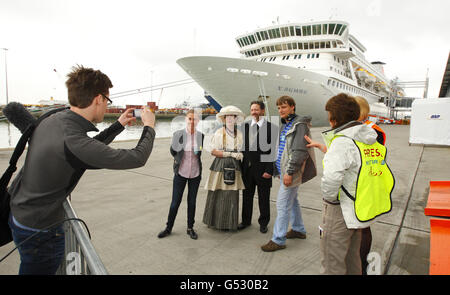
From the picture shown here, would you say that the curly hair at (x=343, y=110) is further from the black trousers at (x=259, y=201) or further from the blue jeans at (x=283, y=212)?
the black trousers at (x=259, y=201)

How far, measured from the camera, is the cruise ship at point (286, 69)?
16.5 m

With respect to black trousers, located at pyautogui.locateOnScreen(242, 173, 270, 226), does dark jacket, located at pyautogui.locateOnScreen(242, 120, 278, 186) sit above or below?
above

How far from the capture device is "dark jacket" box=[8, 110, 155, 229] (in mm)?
1312

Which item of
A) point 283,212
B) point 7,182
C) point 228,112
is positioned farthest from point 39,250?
point 228,112

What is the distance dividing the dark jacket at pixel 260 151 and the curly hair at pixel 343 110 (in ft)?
4.49

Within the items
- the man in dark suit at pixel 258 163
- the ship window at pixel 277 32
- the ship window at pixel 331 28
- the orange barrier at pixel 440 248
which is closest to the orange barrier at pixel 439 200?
the orange barrier at pixel 440 248

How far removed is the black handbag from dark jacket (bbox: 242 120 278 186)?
2.33 m

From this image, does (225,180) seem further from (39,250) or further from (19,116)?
(19,116)

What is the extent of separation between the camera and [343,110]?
6.44 feet

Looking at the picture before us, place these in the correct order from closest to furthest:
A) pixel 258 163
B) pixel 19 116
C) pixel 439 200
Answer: pixel 19 116, pixel 439 200, pixel 258 163

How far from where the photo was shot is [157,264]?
8.27 feet

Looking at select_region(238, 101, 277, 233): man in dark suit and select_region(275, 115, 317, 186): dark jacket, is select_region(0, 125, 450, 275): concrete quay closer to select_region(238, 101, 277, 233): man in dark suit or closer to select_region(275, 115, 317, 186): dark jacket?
select_region(238, 101, 277, 233): man in dark suit

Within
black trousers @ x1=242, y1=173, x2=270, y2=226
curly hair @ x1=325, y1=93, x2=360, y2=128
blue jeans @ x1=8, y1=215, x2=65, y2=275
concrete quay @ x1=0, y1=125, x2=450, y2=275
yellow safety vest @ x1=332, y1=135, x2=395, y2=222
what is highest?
curly hair @ x1=325, y1=93, x2=360, y2=128

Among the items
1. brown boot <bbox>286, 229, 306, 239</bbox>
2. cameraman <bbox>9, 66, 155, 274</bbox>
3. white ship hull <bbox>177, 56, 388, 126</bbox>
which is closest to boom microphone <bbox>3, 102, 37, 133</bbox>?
cameraman <bbox>9, 66, 155, 274</bbox>
